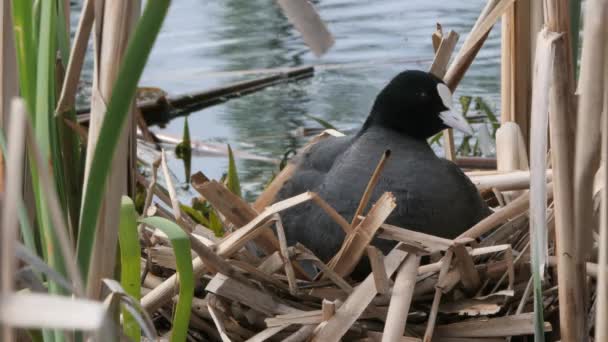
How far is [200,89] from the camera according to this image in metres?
3.01

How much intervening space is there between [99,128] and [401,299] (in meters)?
0.39

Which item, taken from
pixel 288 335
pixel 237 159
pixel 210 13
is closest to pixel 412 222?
pixel 288 335

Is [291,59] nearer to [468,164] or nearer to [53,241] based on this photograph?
[468,164]

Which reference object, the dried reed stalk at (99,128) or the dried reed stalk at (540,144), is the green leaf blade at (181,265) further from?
the dried reed stalk at (540,144)

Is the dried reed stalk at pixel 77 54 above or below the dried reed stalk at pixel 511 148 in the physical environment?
above

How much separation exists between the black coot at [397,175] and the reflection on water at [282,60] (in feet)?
2.53

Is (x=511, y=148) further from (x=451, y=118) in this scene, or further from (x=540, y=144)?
(x=540, y=144)

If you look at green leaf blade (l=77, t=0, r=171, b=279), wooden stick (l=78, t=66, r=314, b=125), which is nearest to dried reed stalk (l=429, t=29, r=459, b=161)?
green leaf blade (l=77, t=0, r=171, b=279)

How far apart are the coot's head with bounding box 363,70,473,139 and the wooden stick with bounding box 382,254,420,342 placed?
56cm

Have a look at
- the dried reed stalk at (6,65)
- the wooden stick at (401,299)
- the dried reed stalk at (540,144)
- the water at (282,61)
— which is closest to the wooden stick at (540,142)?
the dried reed stalk at (540,144)

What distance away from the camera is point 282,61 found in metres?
3.29

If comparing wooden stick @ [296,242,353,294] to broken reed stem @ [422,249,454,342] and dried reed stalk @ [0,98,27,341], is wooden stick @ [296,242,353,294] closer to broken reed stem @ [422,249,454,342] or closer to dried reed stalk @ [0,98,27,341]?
broken reed stem @ [422,249,454,342]

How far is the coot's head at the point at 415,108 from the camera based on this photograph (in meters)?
1.62

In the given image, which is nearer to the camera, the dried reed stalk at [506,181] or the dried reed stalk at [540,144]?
the dried reed stalk at [540,144]
